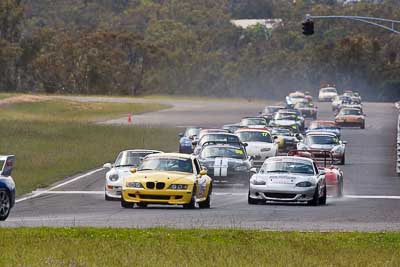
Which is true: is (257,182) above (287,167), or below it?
below

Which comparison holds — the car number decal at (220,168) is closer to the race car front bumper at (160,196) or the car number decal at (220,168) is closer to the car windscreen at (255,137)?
the race car front bumper at (160,196)

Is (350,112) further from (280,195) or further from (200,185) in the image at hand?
(200,185)

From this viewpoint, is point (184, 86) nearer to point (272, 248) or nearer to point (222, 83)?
point (222, 83)

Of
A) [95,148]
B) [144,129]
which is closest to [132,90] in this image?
[144,129]

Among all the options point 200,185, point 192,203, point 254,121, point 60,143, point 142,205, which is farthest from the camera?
point 254,121

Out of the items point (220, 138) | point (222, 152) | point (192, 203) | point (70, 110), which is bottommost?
point (70, 110)

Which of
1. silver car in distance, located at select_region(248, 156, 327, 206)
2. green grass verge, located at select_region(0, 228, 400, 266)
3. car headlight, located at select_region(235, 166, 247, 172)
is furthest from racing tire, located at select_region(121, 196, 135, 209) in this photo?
car headlight, located at select_region(235, 166, 247, 172)

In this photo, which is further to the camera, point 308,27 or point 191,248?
point 308,27

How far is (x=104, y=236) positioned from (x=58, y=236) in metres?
0.71

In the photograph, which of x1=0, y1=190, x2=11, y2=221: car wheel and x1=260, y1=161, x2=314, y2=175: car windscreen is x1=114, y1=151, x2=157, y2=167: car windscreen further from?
x1=0, y1=190, x2=11, y2=221: car wheel

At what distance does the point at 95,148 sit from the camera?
2376 inches

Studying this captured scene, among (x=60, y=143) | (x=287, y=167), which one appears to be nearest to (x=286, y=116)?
(x=60, y=143)

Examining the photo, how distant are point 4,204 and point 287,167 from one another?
1056 cm

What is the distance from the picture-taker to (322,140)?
51188 millimetres
